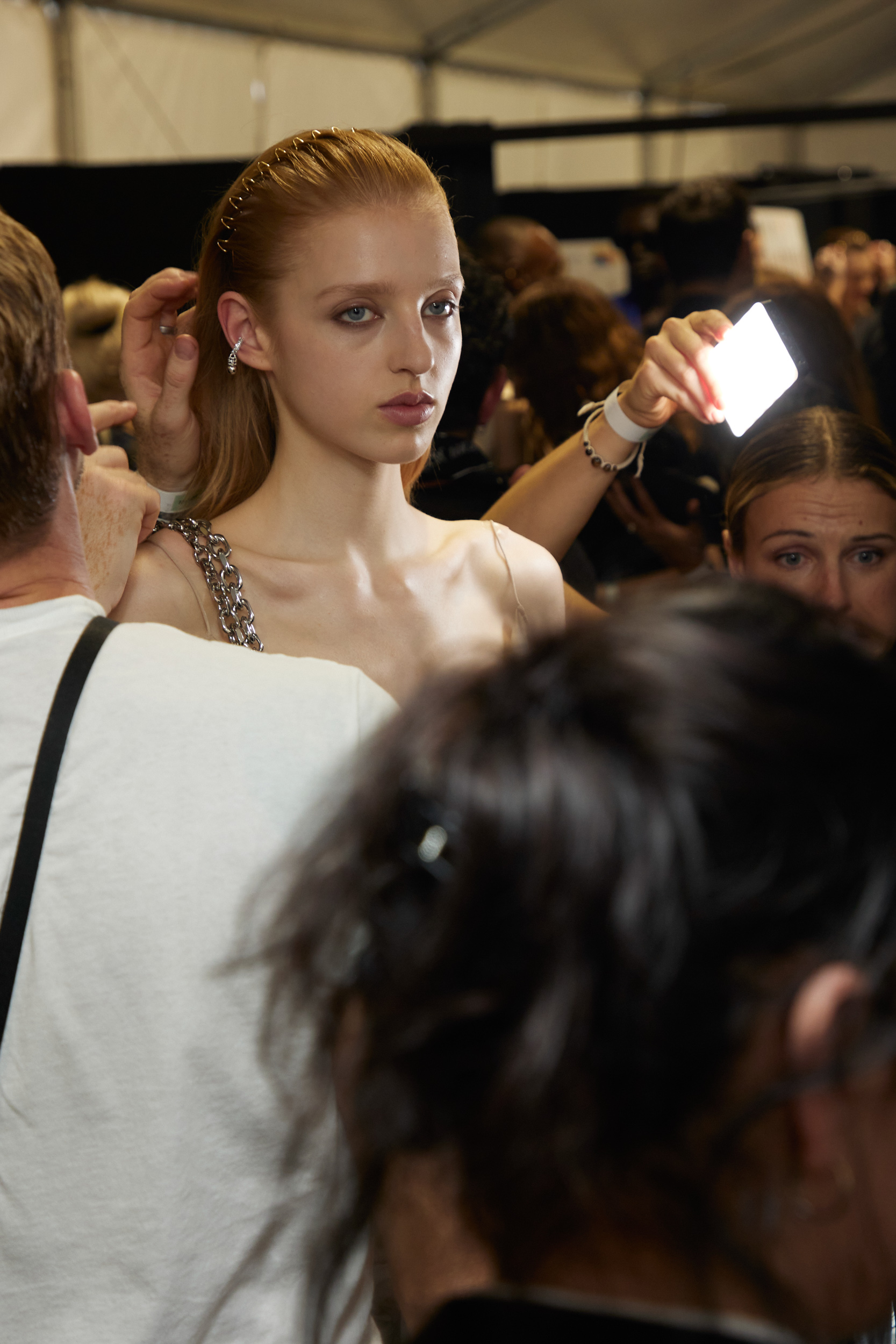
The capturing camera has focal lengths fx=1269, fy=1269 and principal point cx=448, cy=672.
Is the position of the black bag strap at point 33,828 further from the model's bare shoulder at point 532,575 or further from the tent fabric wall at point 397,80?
the tent fabric wall at point 397,80

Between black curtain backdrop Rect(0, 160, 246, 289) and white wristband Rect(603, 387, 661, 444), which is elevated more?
black curtain backdrop Rect(0, 160, 246, 289)

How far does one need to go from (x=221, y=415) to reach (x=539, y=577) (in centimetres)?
46

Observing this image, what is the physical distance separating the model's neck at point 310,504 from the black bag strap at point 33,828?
0.70 m

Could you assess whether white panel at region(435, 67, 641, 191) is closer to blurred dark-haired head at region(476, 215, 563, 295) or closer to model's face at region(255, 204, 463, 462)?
blurred dark-haired head at region(476, 215, 563, 295)

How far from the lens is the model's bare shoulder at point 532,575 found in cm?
168

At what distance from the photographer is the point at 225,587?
1.49 metres

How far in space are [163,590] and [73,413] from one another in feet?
1.69

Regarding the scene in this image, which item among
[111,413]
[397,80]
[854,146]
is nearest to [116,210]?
[111,413]

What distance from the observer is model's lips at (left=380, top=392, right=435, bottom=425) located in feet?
4.79

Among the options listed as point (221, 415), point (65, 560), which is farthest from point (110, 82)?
point (65, 560)

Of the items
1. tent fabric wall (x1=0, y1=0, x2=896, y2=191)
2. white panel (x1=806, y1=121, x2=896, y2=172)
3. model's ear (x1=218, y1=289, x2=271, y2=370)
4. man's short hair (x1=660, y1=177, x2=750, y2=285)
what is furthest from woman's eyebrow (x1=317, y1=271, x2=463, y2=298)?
white panel (x1=806, y1=121, x2=896, y2=172)

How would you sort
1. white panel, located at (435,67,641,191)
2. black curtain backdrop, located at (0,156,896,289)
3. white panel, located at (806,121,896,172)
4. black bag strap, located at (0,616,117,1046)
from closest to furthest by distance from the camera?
black bag strap, located at (0,616,117,1046) < black curtain backdrop, located at (0,156,896,289) < white panel, located at (435,67,641,191) < white panel, located at (806,121,896,172)

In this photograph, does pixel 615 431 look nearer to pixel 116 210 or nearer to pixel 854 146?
pixel 116 210

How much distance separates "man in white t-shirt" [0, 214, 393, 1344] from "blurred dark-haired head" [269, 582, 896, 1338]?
0.31m
